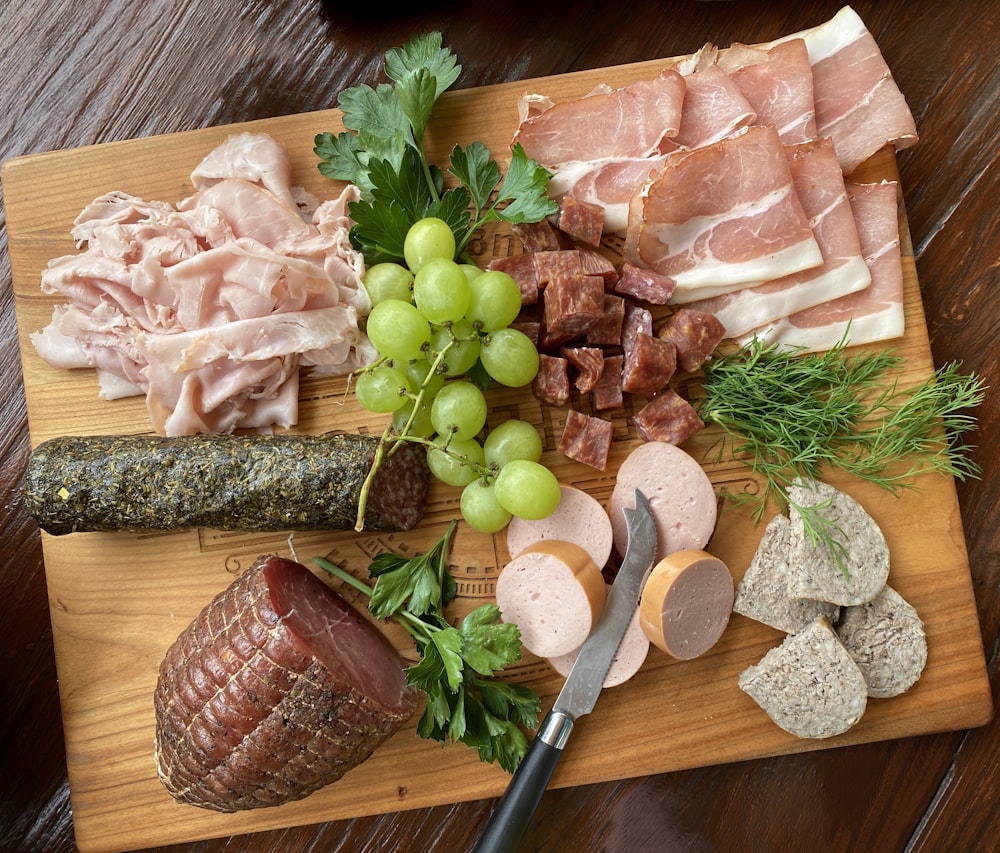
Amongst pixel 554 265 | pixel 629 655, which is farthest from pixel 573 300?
pixel 629 655

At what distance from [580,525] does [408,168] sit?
3.46ft

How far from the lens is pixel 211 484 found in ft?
6.37

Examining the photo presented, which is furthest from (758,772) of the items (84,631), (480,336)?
(84,631)

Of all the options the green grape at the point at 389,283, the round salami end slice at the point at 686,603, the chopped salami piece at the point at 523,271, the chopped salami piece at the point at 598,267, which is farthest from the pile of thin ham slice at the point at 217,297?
the round salami end slice at the point at 686,603

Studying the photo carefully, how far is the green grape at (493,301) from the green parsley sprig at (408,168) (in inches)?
7.3

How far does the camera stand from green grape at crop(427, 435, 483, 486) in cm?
200

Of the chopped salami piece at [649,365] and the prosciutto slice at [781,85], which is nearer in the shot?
the chopped salami piece at [649,365]

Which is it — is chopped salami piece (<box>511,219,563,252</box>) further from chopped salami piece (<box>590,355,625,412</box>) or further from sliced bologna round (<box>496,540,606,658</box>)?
sliced bologna round (<box>496,540,606,658</box>)

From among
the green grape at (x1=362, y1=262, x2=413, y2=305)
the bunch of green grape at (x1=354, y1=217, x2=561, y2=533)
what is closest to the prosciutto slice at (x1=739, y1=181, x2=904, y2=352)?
the bunch of green grape at (x1=354, y1=217, x2=561, y2=533)

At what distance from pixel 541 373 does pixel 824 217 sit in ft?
2.94

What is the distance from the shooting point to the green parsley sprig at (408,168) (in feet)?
6.69

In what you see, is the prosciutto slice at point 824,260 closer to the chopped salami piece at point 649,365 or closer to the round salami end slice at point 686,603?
the chopped salami piece at point 649,365

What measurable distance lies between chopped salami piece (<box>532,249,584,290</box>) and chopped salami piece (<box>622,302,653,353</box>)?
0.19 m

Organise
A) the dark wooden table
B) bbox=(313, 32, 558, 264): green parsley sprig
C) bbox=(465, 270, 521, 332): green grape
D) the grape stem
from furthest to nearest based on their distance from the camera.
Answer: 1. the dark wooden table
2. bbox=(313, 32, 558, 264): green parsley sprig
3. bbox=(465, 270, 521, 332): green grape
4. the grape stem
